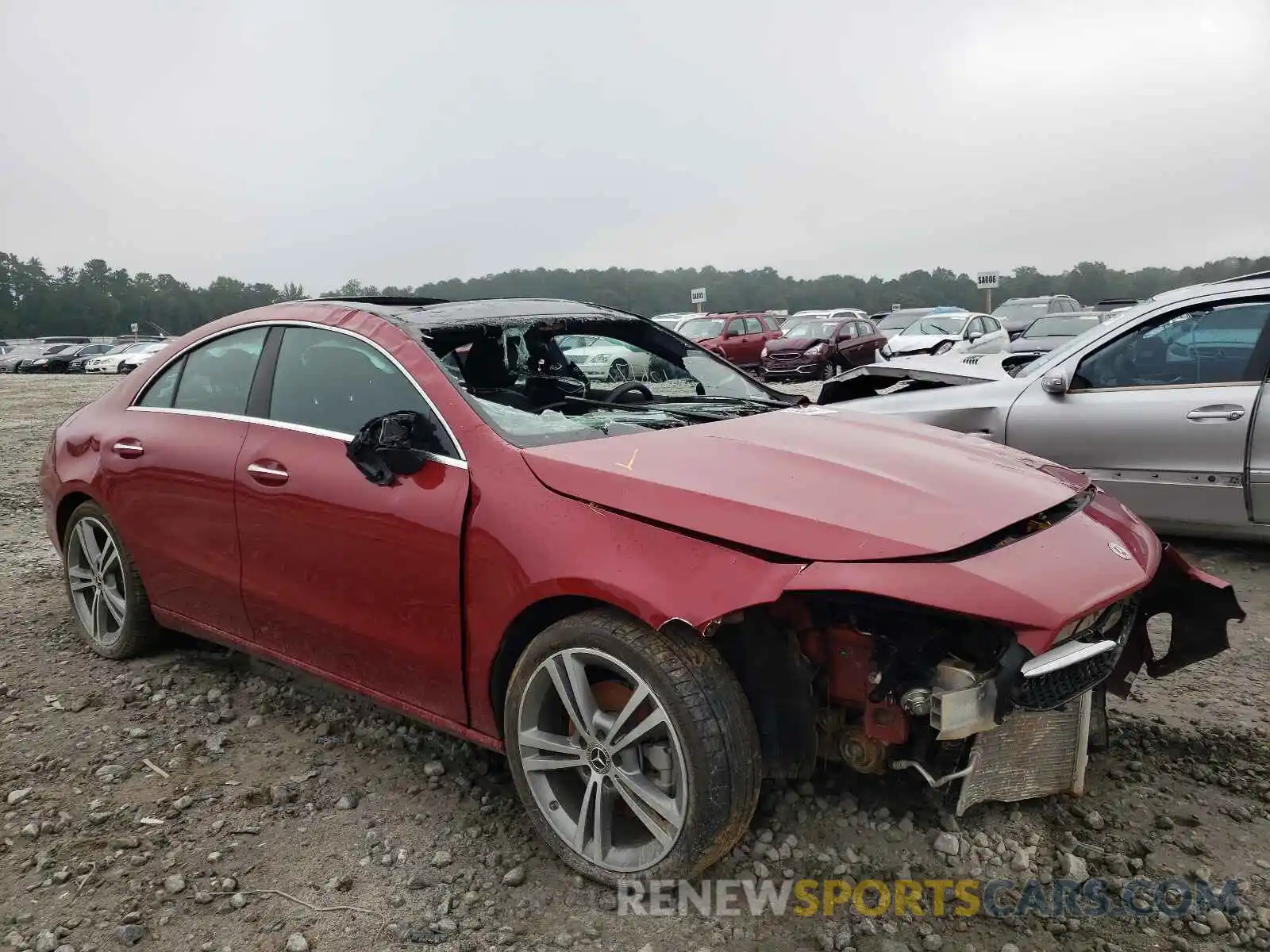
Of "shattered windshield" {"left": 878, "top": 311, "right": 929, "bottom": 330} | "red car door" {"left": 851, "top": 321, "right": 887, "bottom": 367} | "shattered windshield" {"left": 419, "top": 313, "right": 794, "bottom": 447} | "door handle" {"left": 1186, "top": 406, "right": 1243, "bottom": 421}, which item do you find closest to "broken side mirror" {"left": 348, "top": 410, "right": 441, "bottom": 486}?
"shattered windshield" {"left": 419, "top": 313, "right": 794, "bottom": 447}

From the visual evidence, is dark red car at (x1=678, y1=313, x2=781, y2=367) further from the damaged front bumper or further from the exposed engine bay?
the exposed engine bay

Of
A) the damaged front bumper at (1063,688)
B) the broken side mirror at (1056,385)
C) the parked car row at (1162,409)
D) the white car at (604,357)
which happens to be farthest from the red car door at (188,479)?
the broken side mirror at (1056,385)

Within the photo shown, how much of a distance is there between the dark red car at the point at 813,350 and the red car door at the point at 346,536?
1719cm

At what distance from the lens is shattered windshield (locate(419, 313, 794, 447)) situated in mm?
2859

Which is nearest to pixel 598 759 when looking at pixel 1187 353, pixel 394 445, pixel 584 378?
pixel 394 445

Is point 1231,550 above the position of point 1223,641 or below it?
below

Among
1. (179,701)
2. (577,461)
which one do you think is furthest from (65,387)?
(577,461)

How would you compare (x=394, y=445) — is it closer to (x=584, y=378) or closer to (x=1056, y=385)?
(x=584, y=378)

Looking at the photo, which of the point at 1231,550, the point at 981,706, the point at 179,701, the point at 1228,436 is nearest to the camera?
the point at 981,706

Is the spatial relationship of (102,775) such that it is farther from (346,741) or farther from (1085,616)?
(1085,616)

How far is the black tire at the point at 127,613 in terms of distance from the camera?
3824 millimetres

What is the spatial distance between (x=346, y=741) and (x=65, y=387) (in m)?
24.8

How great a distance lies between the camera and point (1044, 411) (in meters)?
5.30

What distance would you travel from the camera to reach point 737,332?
75.9 ft
